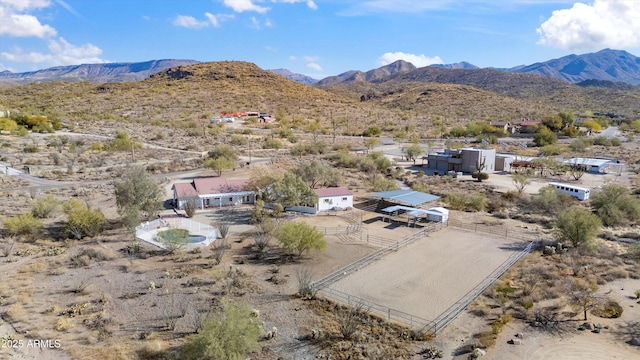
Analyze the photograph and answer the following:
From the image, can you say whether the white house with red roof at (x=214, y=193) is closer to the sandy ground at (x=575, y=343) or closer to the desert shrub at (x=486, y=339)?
the desert shrub at (x=486, y=339)

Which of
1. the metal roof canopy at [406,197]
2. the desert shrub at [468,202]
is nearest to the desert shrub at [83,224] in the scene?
the metal roof canopy at [406,197]

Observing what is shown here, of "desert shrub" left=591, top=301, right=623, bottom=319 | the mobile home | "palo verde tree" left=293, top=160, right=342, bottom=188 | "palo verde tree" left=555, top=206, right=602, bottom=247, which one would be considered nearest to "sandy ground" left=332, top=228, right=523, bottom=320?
"palo verde tree" left=555, top=206, right=602, bottom=247

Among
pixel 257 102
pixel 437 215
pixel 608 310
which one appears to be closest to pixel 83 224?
pixel 437 215

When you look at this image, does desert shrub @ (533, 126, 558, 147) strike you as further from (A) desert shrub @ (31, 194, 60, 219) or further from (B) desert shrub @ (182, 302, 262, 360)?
(B) desert shrub @ (182, 302, 262, 360)

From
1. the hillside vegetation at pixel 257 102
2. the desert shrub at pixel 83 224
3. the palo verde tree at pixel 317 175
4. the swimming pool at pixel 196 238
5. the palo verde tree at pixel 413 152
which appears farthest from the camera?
the hillside vegetation at pixel 257 102

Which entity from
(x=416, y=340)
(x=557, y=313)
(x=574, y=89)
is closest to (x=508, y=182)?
(x=557, y=313)

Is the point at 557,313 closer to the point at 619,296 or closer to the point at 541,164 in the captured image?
the point at 619,296
